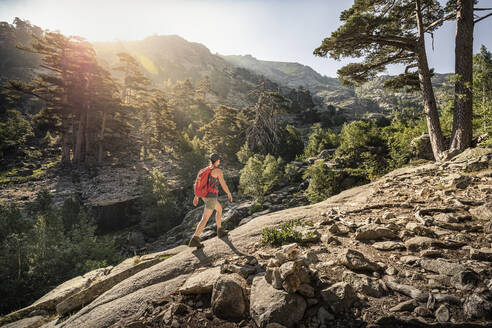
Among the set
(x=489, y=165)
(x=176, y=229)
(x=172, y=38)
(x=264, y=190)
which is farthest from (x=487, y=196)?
(x=172, y=38)

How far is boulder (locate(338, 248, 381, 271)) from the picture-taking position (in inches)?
96.5

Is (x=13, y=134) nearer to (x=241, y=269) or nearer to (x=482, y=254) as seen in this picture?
(x=241, y=269)

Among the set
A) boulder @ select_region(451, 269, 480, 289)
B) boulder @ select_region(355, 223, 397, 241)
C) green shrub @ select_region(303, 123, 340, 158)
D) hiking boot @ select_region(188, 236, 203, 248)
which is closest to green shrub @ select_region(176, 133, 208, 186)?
green shrub @ select_region(303, 123, 340, 158)

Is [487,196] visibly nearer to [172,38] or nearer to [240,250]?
[240,250]

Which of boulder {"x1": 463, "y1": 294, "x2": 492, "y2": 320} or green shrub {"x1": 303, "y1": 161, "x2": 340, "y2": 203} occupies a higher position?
boulder {"x1": 463, "y1": 294, "x2": 492, "y2": 320}

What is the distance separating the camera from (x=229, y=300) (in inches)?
90.0

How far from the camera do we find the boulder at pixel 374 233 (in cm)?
321

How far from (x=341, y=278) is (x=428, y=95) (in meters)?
9.12

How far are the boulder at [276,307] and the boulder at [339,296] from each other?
0.25 metres

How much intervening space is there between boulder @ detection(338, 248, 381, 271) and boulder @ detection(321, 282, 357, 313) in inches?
19.5

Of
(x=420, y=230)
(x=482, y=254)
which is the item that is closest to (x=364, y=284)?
(x=482, y=254)

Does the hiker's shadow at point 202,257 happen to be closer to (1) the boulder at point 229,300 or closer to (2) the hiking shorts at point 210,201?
(2) the hiking shorts at point 210,201

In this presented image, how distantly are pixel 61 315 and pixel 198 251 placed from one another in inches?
113

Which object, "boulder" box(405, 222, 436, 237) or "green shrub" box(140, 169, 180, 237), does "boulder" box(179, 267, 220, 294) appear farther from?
"green shrub" box(140, 169, 180, 237)
